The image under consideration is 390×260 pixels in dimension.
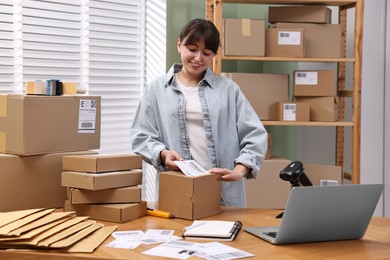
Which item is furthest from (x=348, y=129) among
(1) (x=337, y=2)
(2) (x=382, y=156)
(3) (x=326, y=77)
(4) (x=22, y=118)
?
(4) (x=22, y=118)

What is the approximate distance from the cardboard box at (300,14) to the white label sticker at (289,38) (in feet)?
0.39

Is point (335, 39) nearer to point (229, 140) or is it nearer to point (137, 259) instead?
point (229, 140)

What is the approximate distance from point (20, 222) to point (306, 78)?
2155 millimetres

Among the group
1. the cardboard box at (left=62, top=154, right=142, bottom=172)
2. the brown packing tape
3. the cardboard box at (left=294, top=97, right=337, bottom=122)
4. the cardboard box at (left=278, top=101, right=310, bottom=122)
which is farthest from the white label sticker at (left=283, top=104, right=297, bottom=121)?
the cardboard box at (left=62, top=154, right=142, bottom=172)

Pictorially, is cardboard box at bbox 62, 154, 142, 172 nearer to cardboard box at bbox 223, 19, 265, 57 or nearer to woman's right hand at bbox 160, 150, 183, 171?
woman's right hand at bbox 160, 150, 183, 171

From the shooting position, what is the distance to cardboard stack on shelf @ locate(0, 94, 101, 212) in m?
2.04

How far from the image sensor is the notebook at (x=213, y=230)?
173 centimetres

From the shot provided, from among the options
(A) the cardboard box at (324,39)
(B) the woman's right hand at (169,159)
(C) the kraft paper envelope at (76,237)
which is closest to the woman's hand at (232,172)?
(B) the woman's right hand at (169,159)

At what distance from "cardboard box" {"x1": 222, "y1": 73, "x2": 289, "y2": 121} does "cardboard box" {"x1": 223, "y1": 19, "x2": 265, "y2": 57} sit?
135 millimetres

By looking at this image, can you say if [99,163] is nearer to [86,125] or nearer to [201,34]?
[86,125]

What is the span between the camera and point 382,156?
3844 millimetres

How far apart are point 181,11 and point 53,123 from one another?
1807 millimetres

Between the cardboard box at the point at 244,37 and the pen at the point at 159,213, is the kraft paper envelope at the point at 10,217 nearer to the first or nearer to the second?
the pen at the point at 159,213

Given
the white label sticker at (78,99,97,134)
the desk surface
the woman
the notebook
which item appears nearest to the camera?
the desk surface
